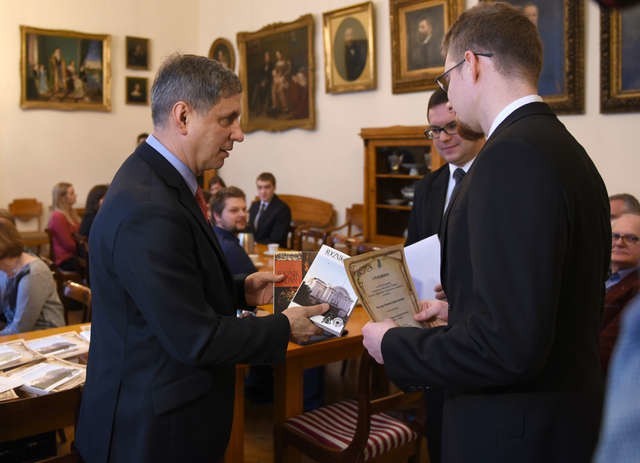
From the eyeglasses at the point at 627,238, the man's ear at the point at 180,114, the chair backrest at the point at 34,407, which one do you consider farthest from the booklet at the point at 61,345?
the eyeglasses at the point at 627,238

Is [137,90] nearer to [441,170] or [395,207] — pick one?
[395,207]

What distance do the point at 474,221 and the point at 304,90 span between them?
857cm

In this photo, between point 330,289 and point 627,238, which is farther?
point 627,238

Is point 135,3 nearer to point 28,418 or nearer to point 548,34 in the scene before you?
point 548,34

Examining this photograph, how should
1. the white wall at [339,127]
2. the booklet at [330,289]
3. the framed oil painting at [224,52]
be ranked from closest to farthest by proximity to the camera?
the booklet at [330,289]
the white wall at [339,127]
the framed oil painting at [224,52]

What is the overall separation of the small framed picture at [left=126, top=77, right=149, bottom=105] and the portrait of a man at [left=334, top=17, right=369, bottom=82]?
4.44m

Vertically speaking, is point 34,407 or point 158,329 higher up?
point 158,329

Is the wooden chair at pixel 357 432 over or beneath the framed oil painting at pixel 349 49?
beneath

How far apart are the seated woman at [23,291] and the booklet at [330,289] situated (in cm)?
230

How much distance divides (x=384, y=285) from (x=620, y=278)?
1742 millimetres

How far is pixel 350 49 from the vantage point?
8898mm

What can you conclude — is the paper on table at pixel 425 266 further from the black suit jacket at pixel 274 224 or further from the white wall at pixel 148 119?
the black suit jacket at pixel 274 224

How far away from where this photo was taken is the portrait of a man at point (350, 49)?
28.6 ft

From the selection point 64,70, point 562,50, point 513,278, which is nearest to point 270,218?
point 562,50
